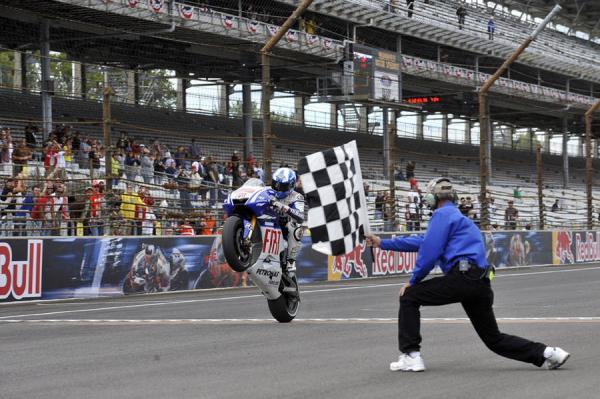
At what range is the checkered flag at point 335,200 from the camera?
24.8 ft

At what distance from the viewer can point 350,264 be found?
2248 centimetres

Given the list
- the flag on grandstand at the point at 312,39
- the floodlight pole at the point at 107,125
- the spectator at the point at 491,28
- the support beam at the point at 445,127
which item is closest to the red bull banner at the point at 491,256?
the floodlight pole at the point at 107,125

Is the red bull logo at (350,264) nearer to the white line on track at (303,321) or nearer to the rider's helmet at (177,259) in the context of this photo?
the rider's helmet at (177,259)

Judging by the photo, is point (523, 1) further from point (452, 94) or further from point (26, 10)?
point (26, 10)

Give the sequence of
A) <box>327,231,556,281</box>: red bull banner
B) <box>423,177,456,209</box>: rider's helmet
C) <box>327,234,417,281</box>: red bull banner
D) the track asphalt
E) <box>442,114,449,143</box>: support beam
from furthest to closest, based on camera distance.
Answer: <box>442,114,449,143</box>: support beam
<box>327,231,556,281</box>: red bull banner
<box>327,234,417,281</box>: red bull banner
<box>423,177,456,209</box>: rider's helmet
the track asphalt

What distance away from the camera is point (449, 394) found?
6.07m

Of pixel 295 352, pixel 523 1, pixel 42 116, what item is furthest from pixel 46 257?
pixel 523 1

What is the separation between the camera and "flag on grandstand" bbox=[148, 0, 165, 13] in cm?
2836

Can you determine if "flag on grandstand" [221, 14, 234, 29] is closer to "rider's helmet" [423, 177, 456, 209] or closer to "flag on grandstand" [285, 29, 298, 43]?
"flag on grandstand" [285, 29, 298, 43]

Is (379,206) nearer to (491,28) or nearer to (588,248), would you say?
(588,248)

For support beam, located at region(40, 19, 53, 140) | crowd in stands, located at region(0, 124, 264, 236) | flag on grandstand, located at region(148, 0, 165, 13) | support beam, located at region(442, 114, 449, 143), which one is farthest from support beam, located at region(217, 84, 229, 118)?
support beam, located at region(442, 114, 449, 143)

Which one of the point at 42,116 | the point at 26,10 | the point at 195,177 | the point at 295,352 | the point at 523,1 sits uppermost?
the point at 523,1

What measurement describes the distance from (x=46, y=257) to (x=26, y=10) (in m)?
13.0

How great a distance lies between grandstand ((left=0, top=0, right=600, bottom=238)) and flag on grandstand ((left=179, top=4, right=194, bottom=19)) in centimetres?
3
